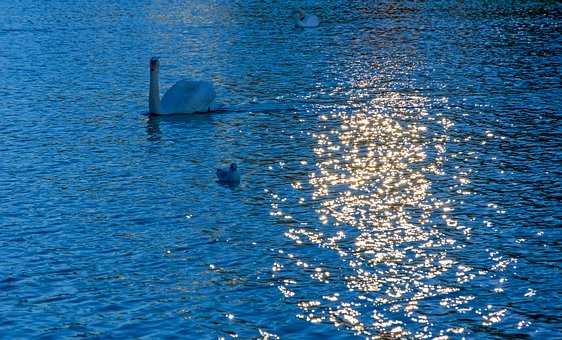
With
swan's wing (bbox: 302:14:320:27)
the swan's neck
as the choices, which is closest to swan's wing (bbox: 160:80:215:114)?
the swan's neck

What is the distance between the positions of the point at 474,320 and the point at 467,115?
82.0ft

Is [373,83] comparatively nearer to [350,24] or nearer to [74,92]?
[74,92]

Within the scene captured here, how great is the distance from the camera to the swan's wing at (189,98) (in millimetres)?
49281

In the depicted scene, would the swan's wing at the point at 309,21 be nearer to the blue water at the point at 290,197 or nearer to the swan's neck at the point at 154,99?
the blue water at the point at 290,197

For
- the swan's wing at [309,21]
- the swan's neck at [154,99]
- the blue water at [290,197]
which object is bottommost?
the blue water at [290,197]

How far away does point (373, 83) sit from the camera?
189 feet

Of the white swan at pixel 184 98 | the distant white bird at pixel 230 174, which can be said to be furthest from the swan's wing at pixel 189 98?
the distant white bird at pixel 230 174

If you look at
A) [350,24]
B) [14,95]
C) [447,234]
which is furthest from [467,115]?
[350,24]

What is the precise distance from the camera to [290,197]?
3484 centimetres

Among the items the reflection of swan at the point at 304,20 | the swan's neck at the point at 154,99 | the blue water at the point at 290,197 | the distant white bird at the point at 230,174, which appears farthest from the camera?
the reflection of swan at the point at 304,20

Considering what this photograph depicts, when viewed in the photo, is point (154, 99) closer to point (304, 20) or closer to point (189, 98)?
point (189, 98)

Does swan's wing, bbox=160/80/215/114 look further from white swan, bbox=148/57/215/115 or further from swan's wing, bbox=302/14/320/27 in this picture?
swan's wing, bbox=302/14/320/27

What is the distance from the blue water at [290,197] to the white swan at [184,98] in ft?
3.64

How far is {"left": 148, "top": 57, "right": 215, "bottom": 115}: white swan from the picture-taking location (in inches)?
1939
